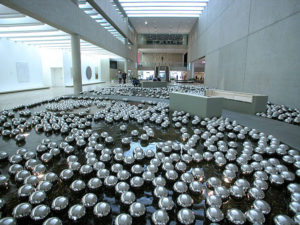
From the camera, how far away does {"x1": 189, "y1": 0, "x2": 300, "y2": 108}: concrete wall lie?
7535 mm

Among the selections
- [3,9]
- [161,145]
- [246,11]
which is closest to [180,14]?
[246,11]

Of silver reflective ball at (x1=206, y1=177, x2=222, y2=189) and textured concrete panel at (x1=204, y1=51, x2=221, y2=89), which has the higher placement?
textured concrete panel at (x1=204, y1=51, x2=221, y2=89)

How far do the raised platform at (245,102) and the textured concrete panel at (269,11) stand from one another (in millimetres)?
4188

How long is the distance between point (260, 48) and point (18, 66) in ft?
55.8

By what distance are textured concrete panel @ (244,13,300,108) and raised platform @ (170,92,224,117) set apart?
413 centimetres


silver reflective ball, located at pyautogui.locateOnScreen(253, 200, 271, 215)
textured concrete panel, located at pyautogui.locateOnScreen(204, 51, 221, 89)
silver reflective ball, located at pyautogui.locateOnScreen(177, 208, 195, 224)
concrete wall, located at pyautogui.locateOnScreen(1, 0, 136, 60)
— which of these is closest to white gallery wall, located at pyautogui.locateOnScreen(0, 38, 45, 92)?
concrete wall, located at pyautogui.locateOnScreen(1, 0, 136, 60)

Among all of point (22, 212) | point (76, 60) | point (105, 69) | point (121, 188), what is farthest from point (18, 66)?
point (105, 69)

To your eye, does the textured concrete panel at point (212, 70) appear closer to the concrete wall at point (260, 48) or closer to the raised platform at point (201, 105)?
the concrete wall at point (260, 48)

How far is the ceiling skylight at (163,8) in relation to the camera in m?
22.9

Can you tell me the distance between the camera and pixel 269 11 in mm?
9062

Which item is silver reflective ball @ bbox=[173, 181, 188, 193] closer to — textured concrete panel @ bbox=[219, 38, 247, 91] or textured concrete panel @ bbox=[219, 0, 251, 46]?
textured concrete panel @ bbox=[219, 38, 247, 91]

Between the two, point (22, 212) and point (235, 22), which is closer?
point (22, 212)

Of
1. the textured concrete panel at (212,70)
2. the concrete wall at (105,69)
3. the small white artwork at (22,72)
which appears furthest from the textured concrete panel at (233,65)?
the concrete wall at (105,69)

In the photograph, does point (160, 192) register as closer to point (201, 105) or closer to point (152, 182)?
point (152, 182)
